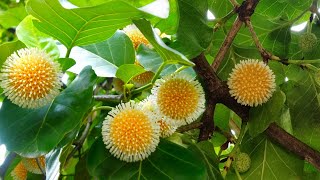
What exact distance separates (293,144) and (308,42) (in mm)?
236

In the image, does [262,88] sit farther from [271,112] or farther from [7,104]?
[7,104]

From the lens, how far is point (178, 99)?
36.1 inches

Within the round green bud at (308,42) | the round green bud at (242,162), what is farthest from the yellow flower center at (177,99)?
the round green bud at (308,42)

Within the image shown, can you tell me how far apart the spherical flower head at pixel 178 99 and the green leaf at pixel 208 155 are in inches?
3.9

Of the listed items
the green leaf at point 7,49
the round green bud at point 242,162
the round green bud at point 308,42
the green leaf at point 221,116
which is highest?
the round green bud at point 308,42

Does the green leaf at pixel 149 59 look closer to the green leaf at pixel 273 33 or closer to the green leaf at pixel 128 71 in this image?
the green leaf at pixel 128 71

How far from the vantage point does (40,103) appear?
86 centimetres

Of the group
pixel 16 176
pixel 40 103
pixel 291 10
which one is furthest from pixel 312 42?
pixel 16 176

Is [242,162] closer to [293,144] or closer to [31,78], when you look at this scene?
[293,144]

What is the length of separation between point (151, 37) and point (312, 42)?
470mm

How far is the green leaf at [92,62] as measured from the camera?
3.40 feet

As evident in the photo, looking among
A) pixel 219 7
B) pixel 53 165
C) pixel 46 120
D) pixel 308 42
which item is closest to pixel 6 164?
pixel 53 165

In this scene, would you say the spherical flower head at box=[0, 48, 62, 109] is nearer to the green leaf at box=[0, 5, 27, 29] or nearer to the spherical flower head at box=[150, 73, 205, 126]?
the spherical flower head at box=[150, 73, 205, 126]

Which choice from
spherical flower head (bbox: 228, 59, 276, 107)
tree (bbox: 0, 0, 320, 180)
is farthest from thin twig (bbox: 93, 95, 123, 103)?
spherical flower head (bbox: 228, 59, 276, 107)
